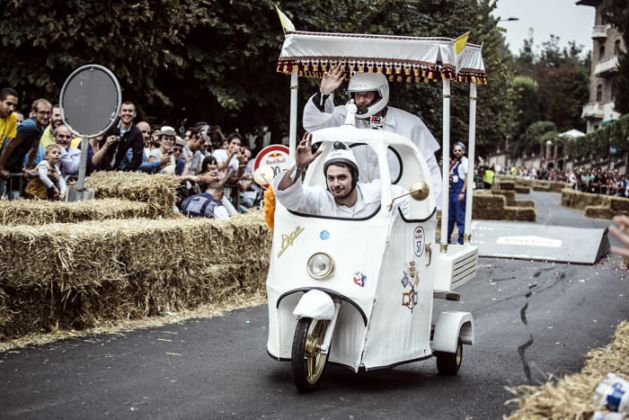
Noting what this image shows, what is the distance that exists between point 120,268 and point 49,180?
2.57 m

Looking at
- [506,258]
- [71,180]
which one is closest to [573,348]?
[71,180]

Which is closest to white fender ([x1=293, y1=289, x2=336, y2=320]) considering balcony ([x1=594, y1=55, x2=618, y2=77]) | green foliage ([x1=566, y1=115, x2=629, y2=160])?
green foliage ([x1=566, y1=115, x2=629, y2=160])

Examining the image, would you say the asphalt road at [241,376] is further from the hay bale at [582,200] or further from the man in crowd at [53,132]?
the hay bale at [582,200]

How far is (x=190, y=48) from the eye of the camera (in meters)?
20.7

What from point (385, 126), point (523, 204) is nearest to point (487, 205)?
point (523, 204)

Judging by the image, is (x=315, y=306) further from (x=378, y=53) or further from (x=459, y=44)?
(x=459, y=44)

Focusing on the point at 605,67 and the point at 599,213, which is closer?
the point at 599,213

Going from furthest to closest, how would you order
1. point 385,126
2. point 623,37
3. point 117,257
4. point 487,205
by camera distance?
point 623,37 → point 487,205 → point 117,257 → point 385,126

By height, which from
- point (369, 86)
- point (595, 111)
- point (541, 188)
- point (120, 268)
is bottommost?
point (541, 188)

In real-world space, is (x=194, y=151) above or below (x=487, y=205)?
above

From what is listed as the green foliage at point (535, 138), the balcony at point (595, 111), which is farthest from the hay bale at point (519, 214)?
the green foliage at point (535, 138)

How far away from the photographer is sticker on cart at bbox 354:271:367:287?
663 cm

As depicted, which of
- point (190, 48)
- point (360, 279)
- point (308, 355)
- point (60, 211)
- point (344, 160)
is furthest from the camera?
point (190, 48)

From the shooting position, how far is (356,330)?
264 inches
